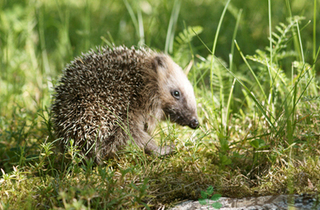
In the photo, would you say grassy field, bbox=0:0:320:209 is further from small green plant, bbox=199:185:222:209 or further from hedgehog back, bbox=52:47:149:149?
hedgehog back, bbox=52:47:149:149

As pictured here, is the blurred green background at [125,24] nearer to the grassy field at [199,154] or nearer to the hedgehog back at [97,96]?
the grassy field at [199,154]

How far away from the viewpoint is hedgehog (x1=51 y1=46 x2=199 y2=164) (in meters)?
3.76

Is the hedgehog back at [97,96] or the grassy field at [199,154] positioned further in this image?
the hedgehog back at [97,96]

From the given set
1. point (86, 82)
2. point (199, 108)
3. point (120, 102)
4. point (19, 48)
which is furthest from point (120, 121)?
point (19, 48)

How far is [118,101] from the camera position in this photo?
399 cm

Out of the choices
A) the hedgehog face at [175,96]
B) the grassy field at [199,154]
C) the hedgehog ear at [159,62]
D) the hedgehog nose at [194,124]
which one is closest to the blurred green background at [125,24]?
the grassy field at [199,154]

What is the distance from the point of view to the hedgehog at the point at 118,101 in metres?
3.76

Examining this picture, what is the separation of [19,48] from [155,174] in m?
4.90

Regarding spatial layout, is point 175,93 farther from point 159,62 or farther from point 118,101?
point 118,101

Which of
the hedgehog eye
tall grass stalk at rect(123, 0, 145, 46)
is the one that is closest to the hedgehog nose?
the hedgehog eye

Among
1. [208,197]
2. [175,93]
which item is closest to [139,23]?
[175,93]

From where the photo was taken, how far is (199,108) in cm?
514

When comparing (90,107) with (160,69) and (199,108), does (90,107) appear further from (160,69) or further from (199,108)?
(199,108)

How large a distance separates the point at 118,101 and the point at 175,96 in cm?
101
